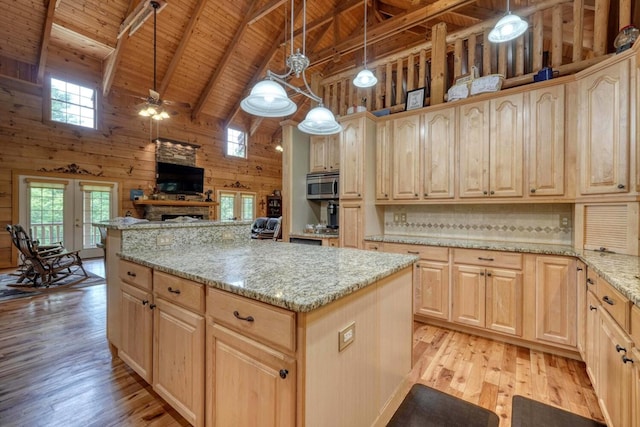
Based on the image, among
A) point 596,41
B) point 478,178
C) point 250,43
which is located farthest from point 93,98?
point 596,41

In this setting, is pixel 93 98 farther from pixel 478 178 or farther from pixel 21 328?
pixel 478 178

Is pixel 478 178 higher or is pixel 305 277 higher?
pixel 478 178

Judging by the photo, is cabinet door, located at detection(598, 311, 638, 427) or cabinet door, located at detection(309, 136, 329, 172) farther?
cabinet door, located at detection(309, 136, 329, 172)

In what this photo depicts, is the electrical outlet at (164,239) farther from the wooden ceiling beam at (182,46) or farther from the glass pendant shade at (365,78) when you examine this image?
the wooden ceiling beam at (182,46)

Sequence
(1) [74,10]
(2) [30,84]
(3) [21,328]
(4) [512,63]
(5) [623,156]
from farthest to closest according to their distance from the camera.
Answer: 1. (2) [30,84]
2. (1) [74,10]
3. (4) [512,63]
4. (3) [21,328]
5. (5) [623,156]

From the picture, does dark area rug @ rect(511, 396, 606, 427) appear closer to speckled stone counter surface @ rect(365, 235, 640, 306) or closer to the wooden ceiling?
speckled stone counter surface @ rect(365, 235, 640, 306)

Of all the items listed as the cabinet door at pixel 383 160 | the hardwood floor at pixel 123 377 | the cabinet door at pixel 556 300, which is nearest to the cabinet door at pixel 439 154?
the cabinet door at pixel 383 160

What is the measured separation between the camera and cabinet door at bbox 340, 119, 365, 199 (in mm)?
3543

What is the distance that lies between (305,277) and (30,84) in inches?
302

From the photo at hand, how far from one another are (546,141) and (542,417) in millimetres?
2232

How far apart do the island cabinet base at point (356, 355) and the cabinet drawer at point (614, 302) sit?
990mm

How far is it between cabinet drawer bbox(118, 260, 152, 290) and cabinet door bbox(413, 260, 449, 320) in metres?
2.43

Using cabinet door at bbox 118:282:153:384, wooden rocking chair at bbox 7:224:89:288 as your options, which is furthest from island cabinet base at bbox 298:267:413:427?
wooden rocking chair at bbox 7:224:89:288

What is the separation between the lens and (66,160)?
240 inches
